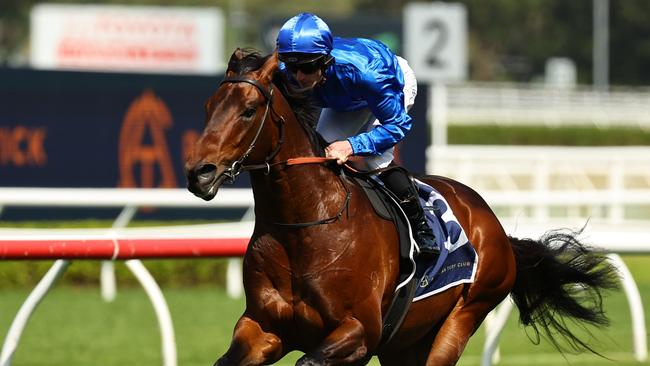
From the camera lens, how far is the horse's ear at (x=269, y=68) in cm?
384

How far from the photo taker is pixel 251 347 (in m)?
3.94

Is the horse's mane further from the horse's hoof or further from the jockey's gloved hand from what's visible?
the horse's hoof

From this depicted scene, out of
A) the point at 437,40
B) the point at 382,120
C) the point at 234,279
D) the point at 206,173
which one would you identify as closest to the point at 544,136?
the point at 437,40

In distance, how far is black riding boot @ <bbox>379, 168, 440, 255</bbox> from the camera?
4.43 metres

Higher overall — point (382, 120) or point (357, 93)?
point (357, 93)

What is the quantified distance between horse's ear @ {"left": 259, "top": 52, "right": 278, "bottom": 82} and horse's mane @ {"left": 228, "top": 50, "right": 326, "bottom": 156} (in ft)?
0.05

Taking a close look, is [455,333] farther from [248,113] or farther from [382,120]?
[248,113]

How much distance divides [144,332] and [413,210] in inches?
156

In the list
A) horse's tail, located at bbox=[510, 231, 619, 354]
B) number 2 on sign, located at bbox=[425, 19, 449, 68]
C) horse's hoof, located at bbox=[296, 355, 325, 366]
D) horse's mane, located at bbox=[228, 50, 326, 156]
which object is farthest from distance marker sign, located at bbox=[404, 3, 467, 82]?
horse's hoof, located at bbox=[296, 355, 325, 366]

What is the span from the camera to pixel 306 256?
3.97 meters

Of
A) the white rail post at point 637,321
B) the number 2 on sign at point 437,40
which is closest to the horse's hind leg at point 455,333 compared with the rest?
the white rail post at point 637,321

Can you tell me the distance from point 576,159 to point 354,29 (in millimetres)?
7059

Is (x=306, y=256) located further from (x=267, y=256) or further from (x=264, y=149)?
(x=264, y=149)

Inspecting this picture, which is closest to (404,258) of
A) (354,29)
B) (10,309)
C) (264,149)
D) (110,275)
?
(264,149)
